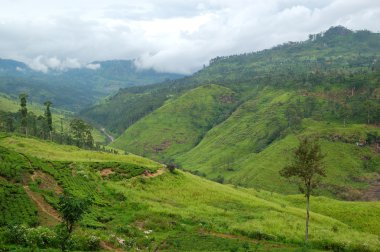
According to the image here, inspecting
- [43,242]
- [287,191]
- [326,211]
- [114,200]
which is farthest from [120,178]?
[287,191]

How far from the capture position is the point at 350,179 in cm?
18438

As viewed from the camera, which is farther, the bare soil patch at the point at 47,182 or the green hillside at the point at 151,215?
the bare soil patch at the point at 47,182

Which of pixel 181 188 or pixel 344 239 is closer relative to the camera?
pixel 344 239

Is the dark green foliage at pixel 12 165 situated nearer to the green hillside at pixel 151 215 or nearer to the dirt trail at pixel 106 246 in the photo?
the green hillside at pixel 151 215

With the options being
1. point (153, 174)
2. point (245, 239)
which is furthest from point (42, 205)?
point (153, 174)

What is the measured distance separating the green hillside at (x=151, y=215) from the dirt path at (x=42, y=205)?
14cm

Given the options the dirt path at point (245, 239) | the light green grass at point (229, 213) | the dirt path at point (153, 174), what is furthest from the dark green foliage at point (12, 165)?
the dirt path at point (245, 239)

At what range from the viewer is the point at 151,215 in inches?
2271

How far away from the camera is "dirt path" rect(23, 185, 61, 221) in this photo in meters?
48.7

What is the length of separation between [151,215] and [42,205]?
15658 millimetres

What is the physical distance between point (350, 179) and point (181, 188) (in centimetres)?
A: 13362

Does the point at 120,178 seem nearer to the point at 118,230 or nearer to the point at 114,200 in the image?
the point at 114,200

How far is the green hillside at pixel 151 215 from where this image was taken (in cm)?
4472

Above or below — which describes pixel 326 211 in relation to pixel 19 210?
below
